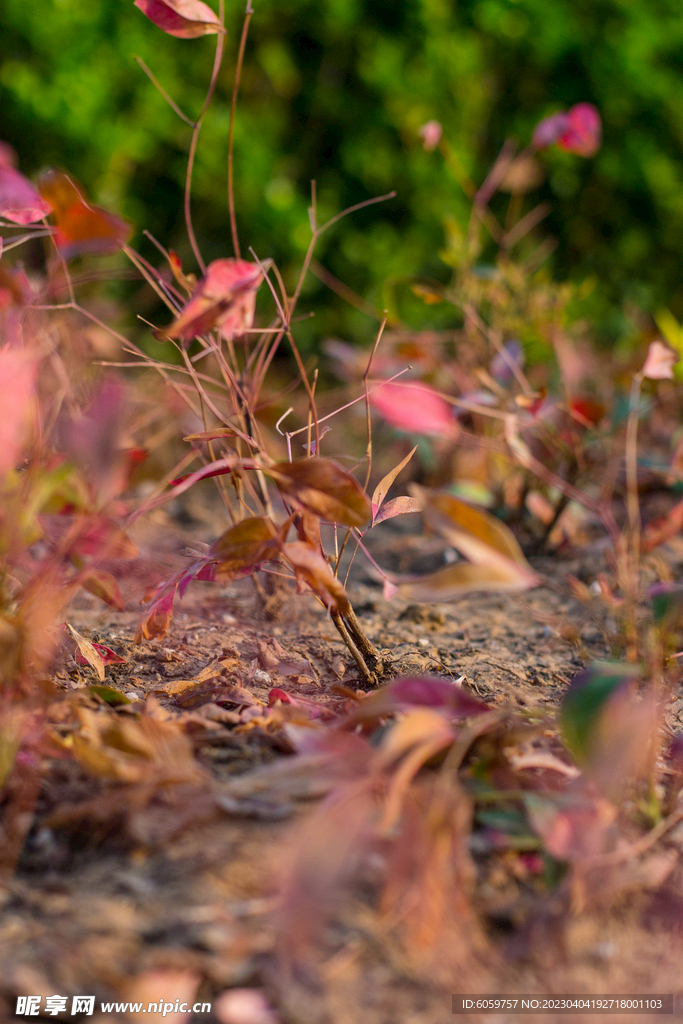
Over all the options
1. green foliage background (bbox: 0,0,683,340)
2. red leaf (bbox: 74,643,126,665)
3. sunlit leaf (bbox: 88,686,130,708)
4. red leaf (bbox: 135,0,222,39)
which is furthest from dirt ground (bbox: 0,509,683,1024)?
green foliage background (bbox: 0,0,683,340)

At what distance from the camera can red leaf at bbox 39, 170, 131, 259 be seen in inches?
27.0

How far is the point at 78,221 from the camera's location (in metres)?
0.69

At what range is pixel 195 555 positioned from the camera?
90cm

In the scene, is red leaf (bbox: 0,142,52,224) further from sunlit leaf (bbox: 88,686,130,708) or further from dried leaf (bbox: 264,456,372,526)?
sunlit leaf (bbox: 88,686,130,708)

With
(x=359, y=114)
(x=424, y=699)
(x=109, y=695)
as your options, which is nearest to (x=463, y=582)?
(x=424, y=699)

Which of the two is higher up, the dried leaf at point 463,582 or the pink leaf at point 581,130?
the pink leaf at point 581,130

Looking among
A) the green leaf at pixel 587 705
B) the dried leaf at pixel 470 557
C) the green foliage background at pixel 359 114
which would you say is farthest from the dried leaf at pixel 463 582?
the green foliage background at pixel 359 114

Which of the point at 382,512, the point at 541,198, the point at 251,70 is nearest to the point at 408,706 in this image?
the point at 382,512

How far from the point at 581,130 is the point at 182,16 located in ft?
3.33

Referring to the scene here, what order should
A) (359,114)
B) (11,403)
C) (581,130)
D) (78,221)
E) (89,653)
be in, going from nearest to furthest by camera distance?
1. (11,403)
2. (78,221)
3. (89,653)
4. (581,130)
5. (359,114)

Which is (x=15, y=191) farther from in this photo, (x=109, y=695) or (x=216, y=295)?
(x=109, y=695)

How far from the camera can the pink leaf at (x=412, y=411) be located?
0.71 metres

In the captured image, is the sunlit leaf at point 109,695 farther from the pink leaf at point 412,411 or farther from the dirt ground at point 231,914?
the pink leaf at point 412,411

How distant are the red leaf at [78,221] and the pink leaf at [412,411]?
0.95ft
